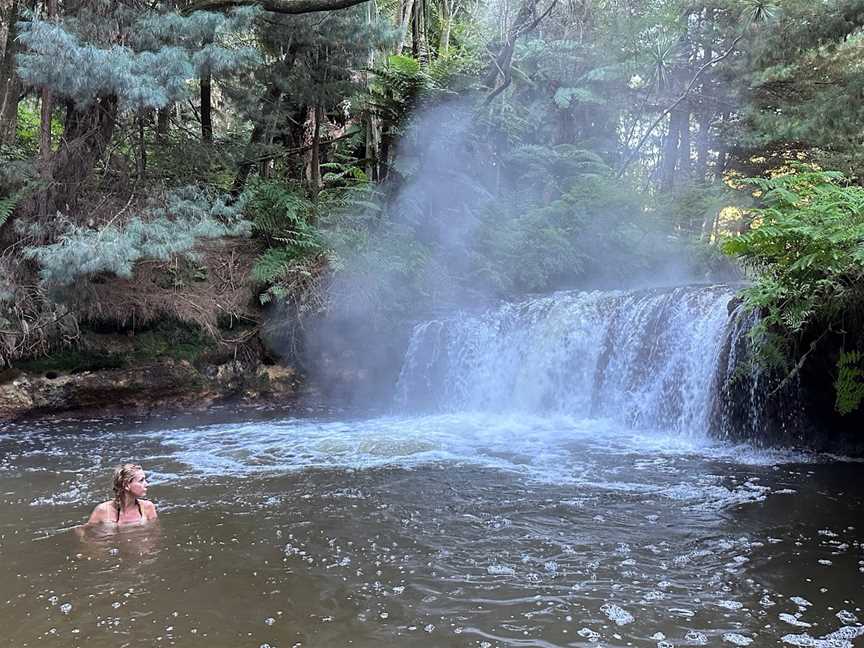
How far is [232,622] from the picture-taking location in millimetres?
3766

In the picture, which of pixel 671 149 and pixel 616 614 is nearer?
pixel 616 614

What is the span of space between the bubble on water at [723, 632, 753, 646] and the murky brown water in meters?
0.02

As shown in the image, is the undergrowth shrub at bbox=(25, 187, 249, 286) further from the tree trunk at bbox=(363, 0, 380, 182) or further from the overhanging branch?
the tree trunk at bbox=(363, 0, 380, 182)

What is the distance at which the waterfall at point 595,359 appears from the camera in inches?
360

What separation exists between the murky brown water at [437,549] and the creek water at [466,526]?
20 mm

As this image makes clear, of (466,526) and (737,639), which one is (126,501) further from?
(737,639)

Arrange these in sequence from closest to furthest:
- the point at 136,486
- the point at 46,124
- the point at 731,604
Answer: the point at 731,604 < the point at 136,486 < the point at 46,124

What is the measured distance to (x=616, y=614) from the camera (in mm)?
3895

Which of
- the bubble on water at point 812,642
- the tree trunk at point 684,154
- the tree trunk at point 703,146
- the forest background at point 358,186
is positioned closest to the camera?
the bubble on water at point 812,642

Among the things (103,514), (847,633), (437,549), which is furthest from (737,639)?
(103,514)

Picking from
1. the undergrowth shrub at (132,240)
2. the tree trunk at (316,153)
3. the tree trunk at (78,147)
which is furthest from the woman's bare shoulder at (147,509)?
the tree trunk at (316,153)

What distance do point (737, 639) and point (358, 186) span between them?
36.5ft

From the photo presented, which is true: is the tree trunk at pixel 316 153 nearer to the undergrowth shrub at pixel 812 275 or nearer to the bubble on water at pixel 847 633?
the undergrowth shrub at pixel 812 275

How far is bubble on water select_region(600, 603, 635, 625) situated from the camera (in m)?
3.81
